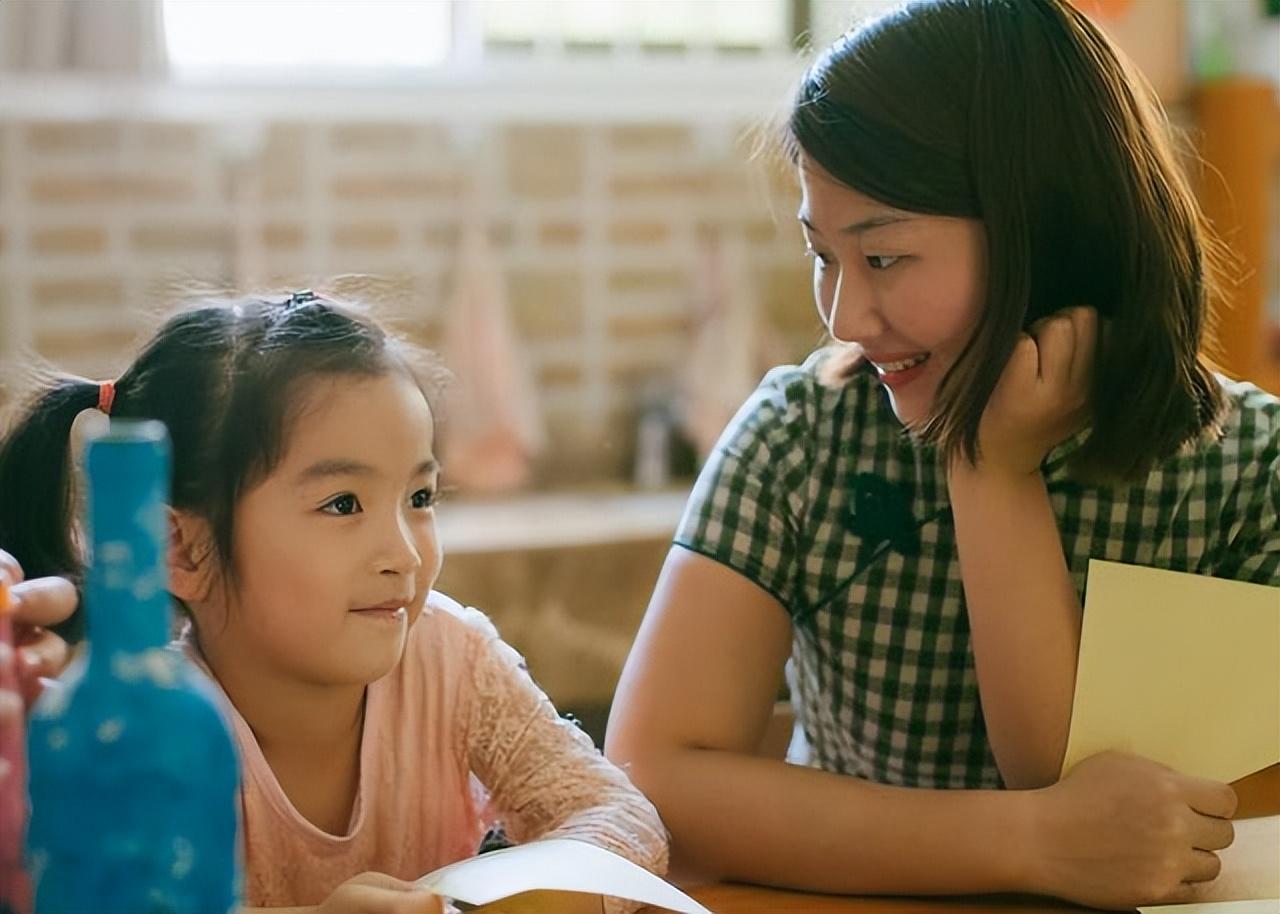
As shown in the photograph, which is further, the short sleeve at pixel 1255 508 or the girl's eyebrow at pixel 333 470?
the short sleeve at pixel 1255 508

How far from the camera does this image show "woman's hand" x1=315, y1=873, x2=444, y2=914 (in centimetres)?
75

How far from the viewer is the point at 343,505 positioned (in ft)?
2.84

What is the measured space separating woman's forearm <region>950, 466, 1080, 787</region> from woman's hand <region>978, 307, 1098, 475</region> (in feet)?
0.06

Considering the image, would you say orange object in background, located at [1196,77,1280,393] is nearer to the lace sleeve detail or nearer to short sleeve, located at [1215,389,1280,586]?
short sleeve, located at [1215,389,1280,586]

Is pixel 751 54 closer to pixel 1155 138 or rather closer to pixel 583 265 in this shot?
pixel 583 265

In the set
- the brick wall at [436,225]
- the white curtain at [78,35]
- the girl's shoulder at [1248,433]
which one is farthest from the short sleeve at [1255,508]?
the white curtain at [78,35]

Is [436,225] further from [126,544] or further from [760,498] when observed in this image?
[126,544]

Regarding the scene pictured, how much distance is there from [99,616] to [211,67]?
109 inches

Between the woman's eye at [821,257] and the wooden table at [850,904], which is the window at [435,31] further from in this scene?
the wooden table at [850,904]

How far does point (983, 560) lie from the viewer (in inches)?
42.3

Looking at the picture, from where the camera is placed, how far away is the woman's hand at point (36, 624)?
71 centimetres

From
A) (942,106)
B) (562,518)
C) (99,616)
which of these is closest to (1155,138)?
(942,106)

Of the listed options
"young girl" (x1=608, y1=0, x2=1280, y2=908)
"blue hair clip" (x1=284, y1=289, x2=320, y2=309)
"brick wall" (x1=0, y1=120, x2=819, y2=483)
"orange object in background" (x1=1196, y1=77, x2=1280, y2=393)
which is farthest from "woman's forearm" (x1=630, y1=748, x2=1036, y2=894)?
"orange object in background" (x1=1196, y1=77, x2=1280, y2=393)

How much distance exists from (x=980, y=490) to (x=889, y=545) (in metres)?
0.17
